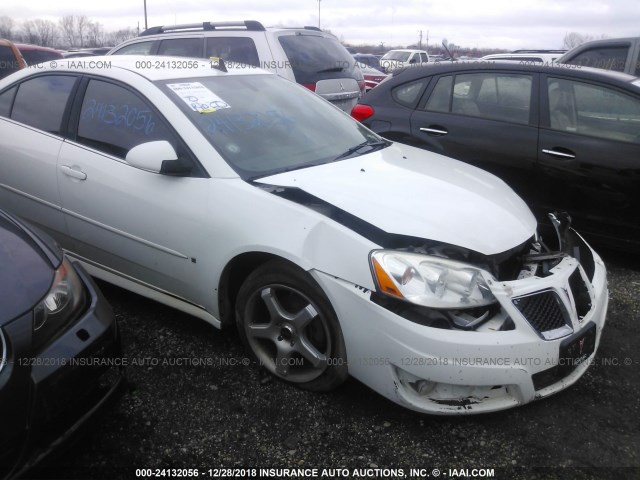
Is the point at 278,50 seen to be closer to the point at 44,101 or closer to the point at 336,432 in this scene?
the point at 44,101

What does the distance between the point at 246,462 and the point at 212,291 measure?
0.87 meters

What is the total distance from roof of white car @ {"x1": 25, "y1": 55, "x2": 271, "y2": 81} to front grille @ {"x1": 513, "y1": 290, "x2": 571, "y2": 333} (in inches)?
87.1

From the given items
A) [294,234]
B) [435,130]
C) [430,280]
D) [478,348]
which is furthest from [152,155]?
[435,130]

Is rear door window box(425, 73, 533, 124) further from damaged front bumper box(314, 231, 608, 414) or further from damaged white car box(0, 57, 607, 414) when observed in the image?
damaged front bumper box(314, 231, 608, 414)

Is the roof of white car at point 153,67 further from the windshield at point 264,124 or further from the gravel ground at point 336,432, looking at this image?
the gravel ground at point 336,432

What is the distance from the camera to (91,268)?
3371 millimetres

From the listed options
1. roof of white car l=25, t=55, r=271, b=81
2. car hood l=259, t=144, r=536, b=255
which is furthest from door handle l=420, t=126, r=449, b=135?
roof of white car l=25, t=55, r=271, b=81

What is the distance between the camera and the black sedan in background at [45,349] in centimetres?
176

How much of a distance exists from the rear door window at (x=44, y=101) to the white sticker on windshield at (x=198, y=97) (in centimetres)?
84

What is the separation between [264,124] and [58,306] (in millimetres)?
1511

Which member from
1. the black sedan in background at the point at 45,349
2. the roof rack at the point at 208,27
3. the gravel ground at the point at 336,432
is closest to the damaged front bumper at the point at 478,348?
the gravel ground at the point at 336,432

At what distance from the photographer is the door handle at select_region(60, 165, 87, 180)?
123 inches

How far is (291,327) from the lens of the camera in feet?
8.36

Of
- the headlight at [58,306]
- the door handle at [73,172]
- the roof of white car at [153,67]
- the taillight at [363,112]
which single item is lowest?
the headlight at [58,306]
